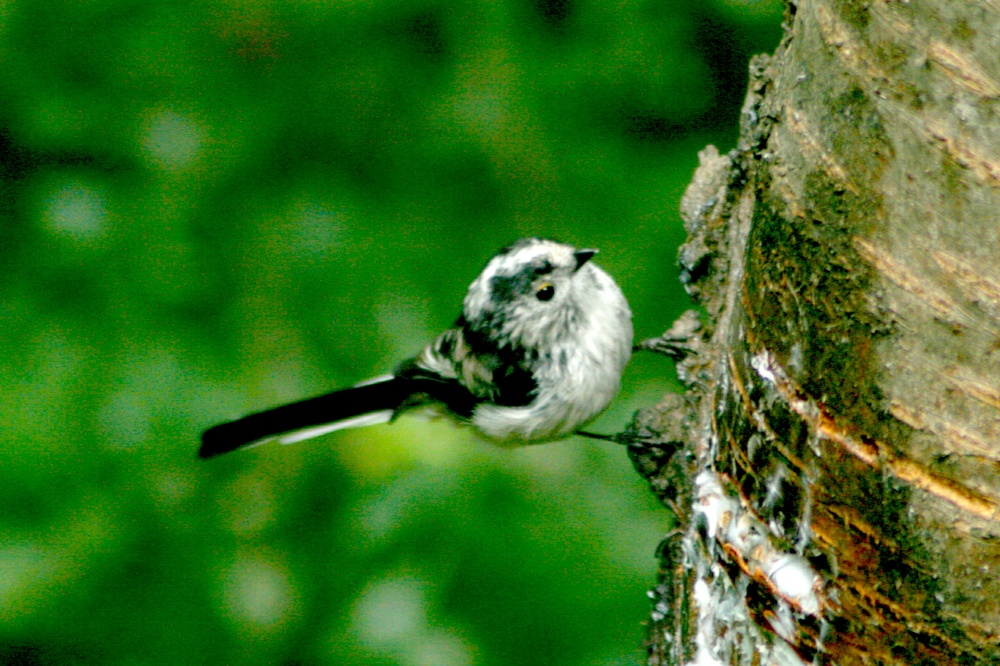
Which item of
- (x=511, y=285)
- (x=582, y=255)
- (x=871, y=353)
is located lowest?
(x=511, y=285)

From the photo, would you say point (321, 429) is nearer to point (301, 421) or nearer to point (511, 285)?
point (301, 421)

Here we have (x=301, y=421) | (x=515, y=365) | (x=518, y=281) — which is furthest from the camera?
(x=515, y=365)

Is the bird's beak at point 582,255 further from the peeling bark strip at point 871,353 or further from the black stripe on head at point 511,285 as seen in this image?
the peeling bark strip at point 871,353

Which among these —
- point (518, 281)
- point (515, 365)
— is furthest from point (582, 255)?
point (515, 365)

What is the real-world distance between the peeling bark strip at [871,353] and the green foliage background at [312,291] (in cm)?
132

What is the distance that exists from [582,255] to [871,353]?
165 cm

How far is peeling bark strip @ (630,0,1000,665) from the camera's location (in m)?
1.16

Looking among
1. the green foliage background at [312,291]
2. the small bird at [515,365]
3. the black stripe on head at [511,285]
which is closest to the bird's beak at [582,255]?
the small bird at [515,365]

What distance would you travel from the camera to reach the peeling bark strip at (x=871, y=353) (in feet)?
3.80

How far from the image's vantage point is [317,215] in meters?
3.29

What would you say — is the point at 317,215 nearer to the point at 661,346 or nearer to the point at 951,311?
the point at 661,346

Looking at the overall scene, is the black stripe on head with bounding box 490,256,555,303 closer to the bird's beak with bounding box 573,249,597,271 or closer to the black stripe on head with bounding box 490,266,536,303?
A: the black stripe on head with bounding box 490,266,536,303

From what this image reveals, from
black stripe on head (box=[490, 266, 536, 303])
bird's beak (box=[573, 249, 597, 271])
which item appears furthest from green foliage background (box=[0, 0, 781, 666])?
bird's beak (box=[573, 249, 597, 271])

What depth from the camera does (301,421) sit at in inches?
113
